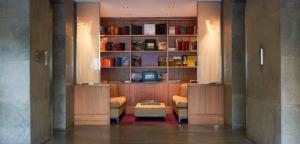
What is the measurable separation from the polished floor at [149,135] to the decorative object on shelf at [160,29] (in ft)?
13.1

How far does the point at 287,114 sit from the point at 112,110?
5287mm

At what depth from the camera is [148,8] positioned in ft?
33.6

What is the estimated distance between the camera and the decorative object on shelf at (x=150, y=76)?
38.8 ft

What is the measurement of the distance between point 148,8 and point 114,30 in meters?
1.86

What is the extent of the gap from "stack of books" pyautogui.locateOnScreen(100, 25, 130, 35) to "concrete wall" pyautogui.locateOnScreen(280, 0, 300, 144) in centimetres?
730

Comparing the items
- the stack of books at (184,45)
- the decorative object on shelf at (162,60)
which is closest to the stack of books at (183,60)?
the decorative object on shelf at (162,60)

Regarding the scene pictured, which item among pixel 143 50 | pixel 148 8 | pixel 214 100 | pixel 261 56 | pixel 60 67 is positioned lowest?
pixel 214 100

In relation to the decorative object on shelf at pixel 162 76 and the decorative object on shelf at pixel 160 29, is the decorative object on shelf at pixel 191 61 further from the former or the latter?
the decorative object on shelf at pixel 160 29

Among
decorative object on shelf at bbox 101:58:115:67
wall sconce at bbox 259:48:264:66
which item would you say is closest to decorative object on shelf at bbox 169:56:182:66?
decorative object on shelf at bbox 101:58:115:67

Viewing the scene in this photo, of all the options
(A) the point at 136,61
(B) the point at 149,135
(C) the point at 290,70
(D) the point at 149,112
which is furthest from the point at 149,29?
(C) the point at 290,70

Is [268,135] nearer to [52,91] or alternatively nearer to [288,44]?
[288,44]

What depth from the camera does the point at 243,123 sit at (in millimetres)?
8133

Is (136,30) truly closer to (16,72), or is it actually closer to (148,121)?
(148,121)

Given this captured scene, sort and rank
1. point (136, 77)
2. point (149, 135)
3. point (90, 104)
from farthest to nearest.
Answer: point (136, 77) → point (90, 104) → point (149, 135)
